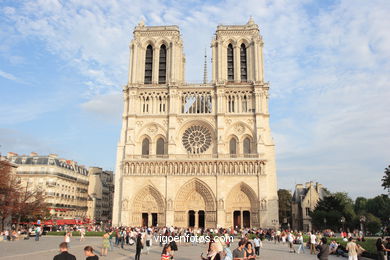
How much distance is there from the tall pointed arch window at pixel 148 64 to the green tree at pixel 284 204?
95.2 ft

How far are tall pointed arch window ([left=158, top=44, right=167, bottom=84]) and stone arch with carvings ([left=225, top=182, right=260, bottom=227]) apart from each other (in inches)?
648

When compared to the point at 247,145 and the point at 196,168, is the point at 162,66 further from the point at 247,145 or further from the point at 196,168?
the point at 247,145

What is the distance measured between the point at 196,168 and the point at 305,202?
774 inches

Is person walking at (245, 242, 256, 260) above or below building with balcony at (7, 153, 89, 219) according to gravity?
below

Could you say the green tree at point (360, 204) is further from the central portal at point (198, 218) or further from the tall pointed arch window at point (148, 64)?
the tall pointed arch window at point (148, 64)

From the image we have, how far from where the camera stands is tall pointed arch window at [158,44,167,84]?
1797 inches

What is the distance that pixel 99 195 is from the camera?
60438mm

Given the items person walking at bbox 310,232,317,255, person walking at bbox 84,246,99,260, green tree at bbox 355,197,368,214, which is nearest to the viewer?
person walking at bbox 84,246,99,260

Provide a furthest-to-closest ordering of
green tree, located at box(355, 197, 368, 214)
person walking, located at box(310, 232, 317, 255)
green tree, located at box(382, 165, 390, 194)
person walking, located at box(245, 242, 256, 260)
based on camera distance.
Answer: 1. green tree, located at box(355, 197, 368, 214)
2. green tree, located at box(382, 165, 390, 194)
3. person walking, located at box(310, 232, 317, 255)
4. person walking, located at box(245, 242, 256, 260)

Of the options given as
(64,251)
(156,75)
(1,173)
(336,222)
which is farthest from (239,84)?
(64,251)

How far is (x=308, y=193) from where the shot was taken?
5066 cm

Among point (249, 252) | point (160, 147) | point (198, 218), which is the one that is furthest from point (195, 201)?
point (249, 252)

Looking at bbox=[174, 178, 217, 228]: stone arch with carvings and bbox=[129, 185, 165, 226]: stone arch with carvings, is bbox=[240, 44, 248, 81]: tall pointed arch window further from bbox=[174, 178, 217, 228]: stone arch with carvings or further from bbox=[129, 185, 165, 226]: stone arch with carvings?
bbox=[129, 185, 165, 226]: stone arch with carvings

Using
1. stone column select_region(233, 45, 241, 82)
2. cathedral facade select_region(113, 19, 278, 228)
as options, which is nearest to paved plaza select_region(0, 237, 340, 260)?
cathedral facade select_region(113, 19, 278, 228)
